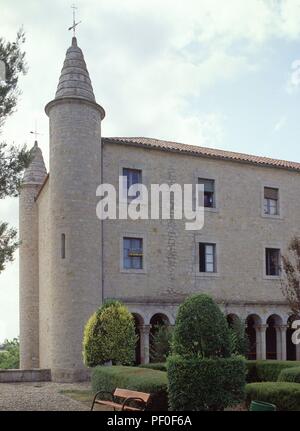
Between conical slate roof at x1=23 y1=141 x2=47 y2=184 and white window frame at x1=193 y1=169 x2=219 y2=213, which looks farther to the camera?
conical slate roof at x1=23 y1=141 x2=47 y2=184

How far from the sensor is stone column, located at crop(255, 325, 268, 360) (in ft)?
83.9

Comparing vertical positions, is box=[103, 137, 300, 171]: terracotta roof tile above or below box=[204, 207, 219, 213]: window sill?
above

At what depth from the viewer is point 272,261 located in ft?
90.5

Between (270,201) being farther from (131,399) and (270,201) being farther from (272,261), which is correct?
(131,399)

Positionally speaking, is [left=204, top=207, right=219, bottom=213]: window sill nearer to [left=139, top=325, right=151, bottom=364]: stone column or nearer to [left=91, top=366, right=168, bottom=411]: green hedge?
[left=139, top=325, right=151, bottom=364]: stone column

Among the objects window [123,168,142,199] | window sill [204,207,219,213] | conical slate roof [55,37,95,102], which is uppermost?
conical slate roof [55,37,95,102]

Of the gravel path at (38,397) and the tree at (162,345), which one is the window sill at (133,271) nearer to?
the tree at (162,345)

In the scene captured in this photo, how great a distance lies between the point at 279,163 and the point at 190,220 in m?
6.56

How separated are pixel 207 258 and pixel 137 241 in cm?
357

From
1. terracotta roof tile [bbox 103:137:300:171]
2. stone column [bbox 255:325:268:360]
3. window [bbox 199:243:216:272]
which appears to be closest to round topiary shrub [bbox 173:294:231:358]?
terracotta roof tile [bbox 103:137:300:171]

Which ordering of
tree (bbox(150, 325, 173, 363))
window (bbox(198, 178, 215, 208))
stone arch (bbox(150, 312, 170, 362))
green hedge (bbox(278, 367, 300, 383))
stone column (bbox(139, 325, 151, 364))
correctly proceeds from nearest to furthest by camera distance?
green hedge (bbox(278, 367, 300, 383)), tree (bbox(150, 325, 173, 363)), stone column (bbox(139, 325, 151, 364)), stone arch (bbox(150, 312, 170, 362)), window (bbox(198, 178, 215, 208))

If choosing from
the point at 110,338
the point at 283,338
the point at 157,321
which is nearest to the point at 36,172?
the point at 157,321

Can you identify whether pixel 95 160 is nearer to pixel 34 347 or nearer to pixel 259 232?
pixel 259 232
